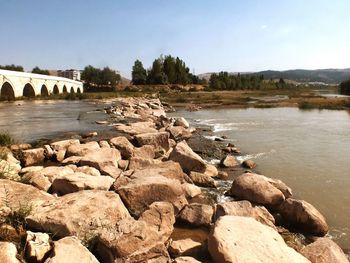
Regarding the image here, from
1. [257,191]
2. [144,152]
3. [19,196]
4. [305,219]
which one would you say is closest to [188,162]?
[144,152]

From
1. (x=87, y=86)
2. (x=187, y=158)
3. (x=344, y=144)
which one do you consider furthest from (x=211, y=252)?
(x=87, y=86)

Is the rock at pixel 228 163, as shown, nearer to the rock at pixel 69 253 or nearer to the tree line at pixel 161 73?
the rock at pixel 69 253

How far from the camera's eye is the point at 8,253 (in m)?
4.19

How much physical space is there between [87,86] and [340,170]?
103995 mm

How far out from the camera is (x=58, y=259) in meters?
4.33

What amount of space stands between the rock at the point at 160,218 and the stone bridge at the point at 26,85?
41.7 metres

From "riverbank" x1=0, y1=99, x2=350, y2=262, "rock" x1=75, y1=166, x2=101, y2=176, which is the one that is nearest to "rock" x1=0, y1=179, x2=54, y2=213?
"riverbank" x1=0, y1=99, x2=350, y2=262

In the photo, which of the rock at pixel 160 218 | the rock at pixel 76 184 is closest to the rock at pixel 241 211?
the rock at pixel 160 218

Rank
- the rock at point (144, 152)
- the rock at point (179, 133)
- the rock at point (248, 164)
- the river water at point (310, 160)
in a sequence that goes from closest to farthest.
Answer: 1. the river water at point (310, 160)
2. the rock at point (144, 152)
3. the rock at point (248, 164)
4. the rock at point (179, 133)

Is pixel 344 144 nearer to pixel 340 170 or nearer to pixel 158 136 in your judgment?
pixel 340 170

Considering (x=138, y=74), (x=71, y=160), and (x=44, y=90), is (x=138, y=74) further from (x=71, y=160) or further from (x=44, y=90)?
(x=71, y=160)

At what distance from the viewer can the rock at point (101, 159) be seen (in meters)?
9.15

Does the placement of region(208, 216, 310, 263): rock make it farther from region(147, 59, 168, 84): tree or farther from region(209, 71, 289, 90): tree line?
region(209, 71, 289, 90): tree line

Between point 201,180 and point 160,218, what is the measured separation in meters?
4.10
